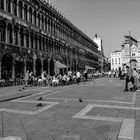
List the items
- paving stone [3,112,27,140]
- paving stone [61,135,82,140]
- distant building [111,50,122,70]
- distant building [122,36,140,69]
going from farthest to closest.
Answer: distant building [111,50,122,70]
distant building [122,36,140,69]
paving stone [3,112,27,140]
paving stone [61,135,82,140]

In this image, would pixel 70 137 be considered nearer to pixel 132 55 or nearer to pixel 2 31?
pixel 2 31

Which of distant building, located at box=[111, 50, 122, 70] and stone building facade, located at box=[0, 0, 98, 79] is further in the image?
distant building, located at box=[111, 50, 122, 70]

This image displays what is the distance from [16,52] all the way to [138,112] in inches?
827

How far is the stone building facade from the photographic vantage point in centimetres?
2364

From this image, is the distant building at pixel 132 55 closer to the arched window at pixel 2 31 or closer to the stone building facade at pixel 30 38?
the stone building facade at pixel 30 38

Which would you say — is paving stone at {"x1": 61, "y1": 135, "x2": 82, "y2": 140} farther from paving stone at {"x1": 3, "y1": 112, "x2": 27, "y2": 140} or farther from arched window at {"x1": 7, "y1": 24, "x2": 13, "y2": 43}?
arched window at {"x1": 7, "y1": 24, "x2": 13, "y2": 43}

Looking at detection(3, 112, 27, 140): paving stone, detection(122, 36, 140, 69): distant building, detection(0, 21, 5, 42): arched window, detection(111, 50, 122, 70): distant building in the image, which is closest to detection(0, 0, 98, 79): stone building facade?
detection(0, 21, 5, 42): arched window

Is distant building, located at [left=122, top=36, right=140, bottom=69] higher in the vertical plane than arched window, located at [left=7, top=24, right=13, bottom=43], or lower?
higher

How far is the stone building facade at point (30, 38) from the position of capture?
23641 mm

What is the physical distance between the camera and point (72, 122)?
5.61m

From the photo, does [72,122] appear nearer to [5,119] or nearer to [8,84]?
[5,119]

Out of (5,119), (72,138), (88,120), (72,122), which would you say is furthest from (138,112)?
(5,119)

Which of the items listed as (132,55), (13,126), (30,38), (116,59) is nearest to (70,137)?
(13,126)

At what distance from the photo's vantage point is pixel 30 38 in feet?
94.7
